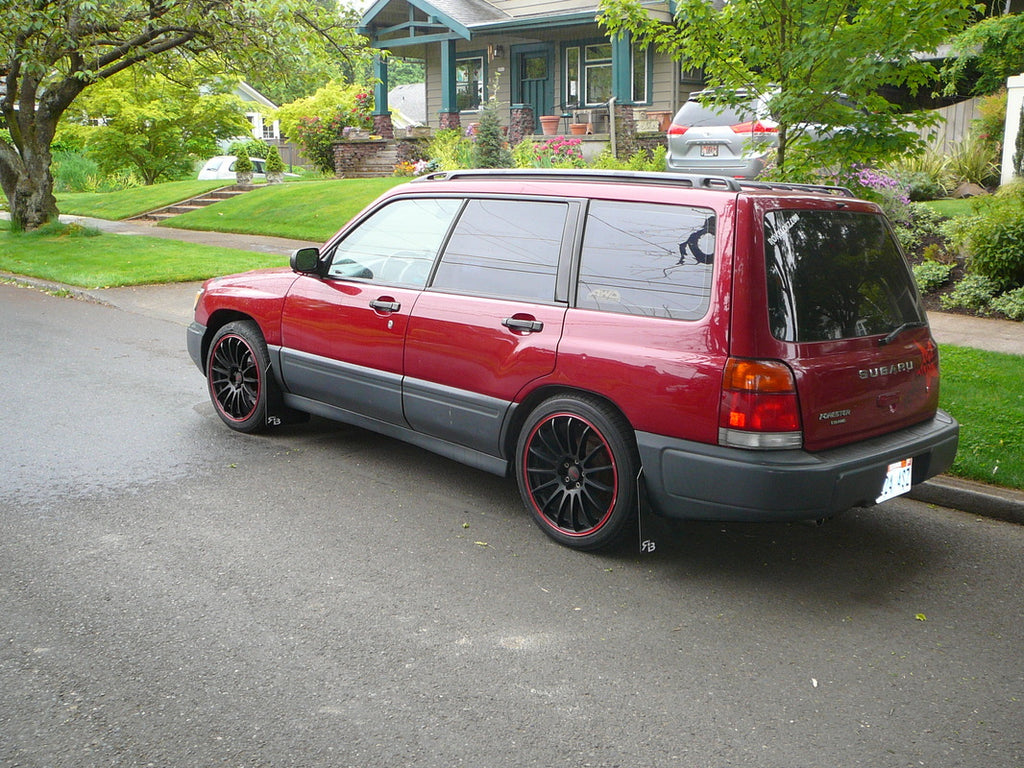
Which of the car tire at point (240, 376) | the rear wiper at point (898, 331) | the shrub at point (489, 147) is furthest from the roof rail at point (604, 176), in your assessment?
the shrub at point (489, 147)

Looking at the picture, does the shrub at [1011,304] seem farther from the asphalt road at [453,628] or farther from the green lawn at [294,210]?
the green lawn at [294,210]

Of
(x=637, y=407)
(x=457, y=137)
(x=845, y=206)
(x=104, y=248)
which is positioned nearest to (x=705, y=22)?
(x=845, y=206)

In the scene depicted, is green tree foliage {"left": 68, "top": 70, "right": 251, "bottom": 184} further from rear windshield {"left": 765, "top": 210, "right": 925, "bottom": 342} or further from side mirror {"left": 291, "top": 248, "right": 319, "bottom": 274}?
rear windshield {"left": 765, "top": 210, "right": 925, "bottom": 342}

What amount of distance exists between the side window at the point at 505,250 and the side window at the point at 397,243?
0.14 m

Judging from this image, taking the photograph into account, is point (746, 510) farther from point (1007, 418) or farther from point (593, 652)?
point (1007, 418)

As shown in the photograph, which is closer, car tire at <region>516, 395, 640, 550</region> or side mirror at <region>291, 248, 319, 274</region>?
car tire at <region>516, 395, 640, 550</region>

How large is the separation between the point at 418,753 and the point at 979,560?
3030mm

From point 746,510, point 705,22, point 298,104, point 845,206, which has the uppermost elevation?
point 298,104

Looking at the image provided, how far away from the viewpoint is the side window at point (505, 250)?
493cm

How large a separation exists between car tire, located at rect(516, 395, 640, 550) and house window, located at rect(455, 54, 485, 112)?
82.4ft

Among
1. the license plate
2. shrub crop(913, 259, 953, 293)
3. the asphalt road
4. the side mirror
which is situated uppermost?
the side mirror

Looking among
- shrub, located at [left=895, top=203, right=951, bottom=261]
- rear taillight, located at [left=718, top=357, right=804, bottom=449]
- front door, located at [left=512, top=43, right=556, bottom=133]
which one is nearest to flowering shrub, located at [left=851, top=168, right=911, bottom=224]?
shrub, located at [left=895, top=203, right=951, bottom=261]

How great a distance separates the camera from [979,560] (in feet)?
15.7

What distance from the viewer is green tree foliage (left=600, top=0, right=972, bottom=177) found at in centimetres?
657
